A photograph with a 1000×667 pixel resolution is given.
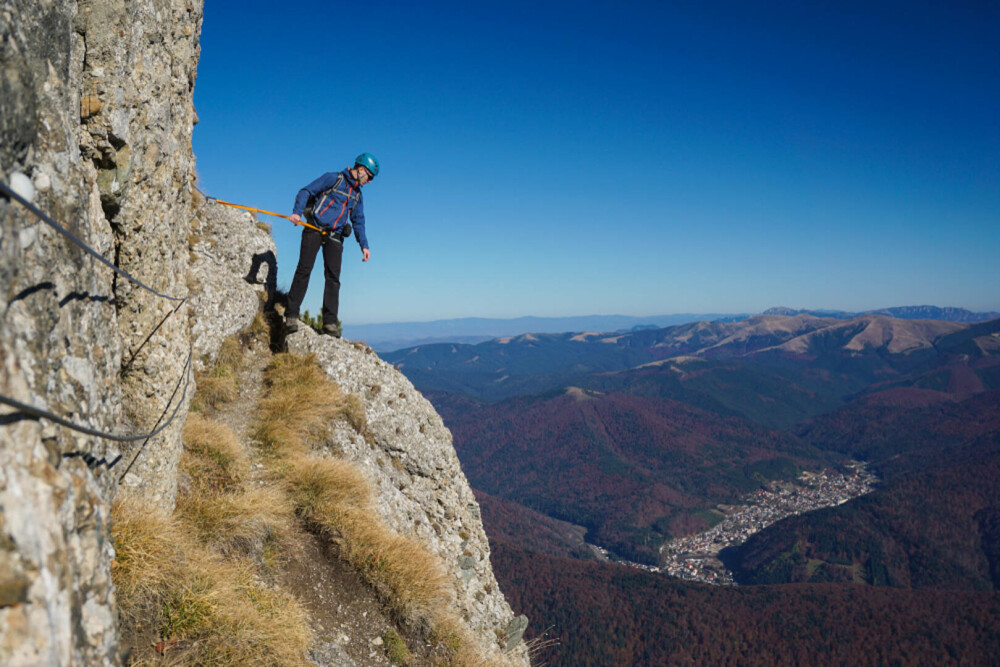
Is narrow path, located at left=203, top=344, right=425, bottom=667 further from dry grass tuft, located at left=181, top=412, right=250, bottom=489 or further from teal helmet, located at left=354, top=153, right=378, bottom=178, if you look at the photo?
teal helmet, located at left=354, top=153, right=378, bottom=178

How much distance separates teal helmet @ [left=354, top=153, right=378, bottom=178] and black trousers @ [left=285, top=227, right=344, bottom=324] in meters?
1.71

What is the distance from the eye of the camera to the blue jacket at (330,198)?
11.6 metres

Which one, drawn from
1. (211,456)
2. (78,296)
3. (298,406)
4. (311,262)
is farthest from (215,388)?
(78,296)

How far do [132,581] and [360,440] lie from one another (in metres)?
7.20

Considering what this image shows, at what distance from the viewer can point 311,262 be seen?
12.1 meters

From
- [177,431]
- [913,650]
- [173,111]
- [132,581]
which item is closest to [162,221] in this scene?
[173,111]

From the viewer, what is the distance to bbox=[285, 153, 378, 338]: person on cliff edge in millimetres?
11672

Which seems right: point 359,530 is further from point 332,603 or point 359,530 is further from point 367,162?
point 367,162

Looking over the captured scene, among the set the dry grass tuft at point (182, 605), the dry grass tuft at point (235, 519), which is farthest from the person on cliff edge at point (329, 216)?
the dry grass tuft at point (182, 605)

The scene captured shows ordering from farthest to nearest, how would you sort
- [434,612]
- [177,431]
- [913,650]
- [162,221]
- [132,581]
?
[913,650], [434,612], [177,431], [162,221], [132,581]

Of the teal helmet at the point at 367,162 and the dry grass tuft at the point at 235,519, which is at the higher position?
the teal helmet at the point at 367,162

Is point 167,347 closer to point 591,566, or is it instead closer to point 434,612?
point 434,612

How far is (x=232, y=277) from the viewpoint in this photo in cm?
1270

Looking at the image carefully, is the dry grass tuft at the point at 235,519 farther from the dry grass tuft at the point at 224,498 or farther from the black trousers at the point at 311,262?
the black trousers at the point at 311,262
